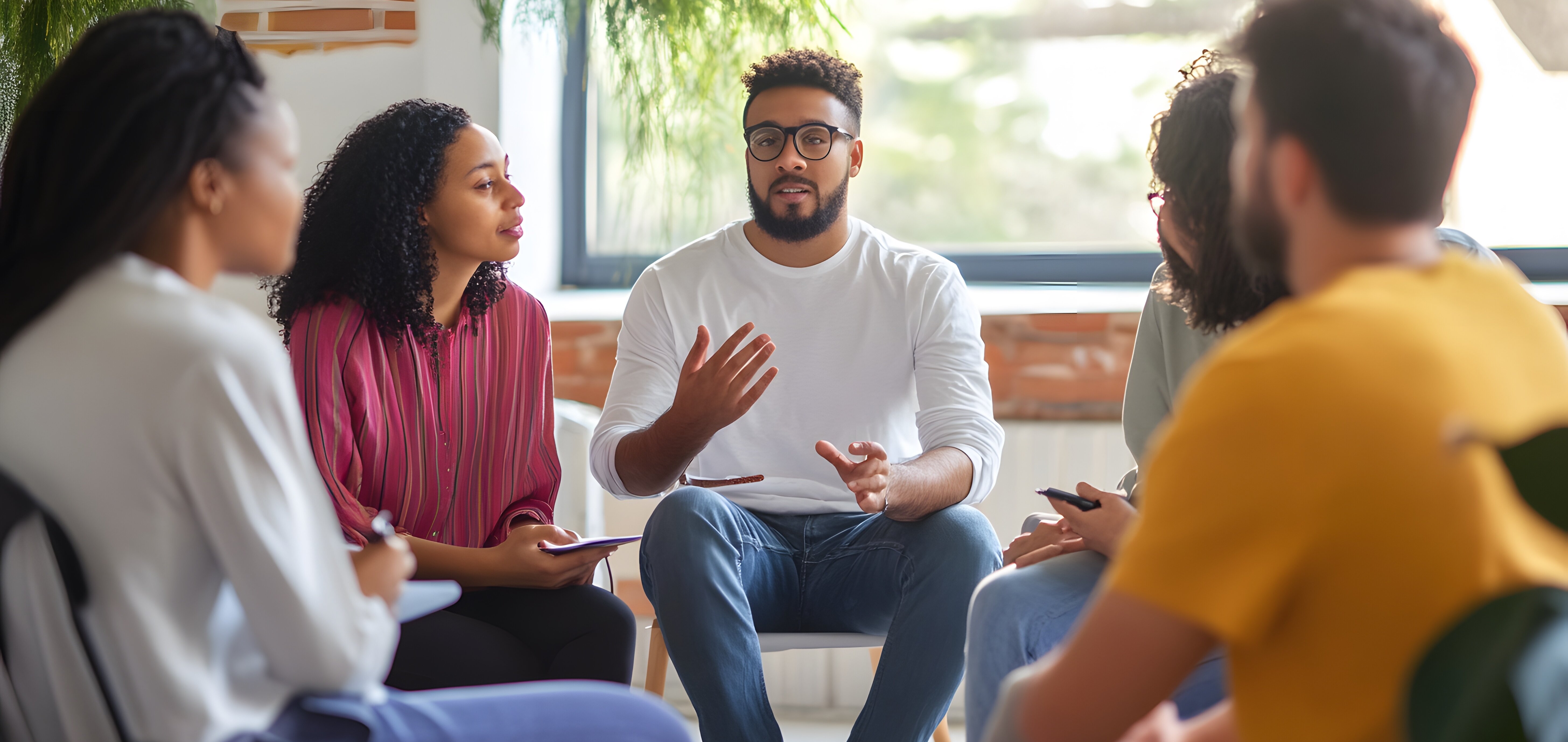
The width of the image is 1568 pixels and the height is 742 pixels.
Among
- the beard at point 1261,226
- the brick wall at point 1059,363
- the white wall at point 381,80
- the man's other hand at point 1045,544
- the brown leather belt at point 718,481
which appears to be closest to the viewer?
the beard at point 1261,226

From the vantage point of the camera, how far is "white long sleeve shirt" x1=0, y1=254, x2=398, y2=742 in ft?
2.55

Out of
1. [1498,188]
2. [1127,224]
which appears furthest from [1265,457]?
[1498,188]

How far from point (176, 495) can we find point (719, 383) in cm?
92

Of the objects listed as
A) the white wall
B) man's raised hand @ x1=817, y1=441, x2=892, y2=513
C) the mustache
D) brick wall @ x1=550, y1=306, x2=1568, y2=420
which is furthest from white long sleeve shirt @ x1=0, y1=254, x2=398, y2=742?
the white wall

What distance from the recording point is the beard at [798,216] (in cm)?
200

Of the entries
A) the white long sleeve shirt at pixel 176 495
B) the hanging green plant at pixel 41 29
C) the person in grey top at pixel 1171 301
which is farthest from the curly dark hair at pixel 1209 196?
the hanging green plant at pixel 41 29

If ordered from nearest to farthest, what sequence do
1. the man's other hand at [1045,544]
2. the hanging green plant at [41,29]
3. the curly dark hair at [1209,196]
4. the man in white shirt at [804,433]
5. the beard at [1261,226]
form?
the beard at [1261,226]
the curly dark hair at [1209,196]
the man's other hand at [1045,544]
the man in white shirt at [804,433]
the hanging green plant at [41,29]

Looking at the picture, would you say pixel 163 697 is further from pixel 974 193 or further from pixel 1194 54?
pixel 1194 54

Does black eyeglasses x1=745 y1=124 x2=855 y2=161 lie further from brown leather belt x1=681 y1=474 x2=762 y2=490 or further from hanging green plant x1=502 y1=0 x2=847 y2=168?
brown leather belt x1=681 y1=474 x2=762 y2=490

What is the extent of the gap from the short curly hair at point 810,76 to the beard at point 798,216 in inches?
6.4

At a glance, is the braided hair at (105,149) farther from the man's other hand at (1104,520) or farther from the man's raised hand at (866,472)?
the man's other hand at (1104,520)

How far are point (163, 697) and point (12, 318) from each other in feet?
1.10

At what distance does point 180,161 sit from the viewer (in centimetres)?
87

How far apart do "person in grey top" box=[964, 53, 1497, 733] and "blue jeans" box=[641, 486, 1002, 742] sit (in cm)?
15
